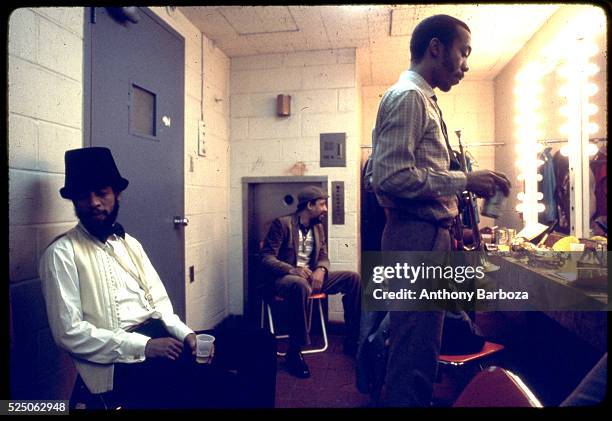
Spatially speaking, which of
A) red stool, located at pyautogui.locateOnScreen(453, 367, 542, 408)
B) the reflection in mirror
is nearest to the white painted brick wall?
red stool, located at pyautogui.locateOnScreen(453, 367, 542, 408)

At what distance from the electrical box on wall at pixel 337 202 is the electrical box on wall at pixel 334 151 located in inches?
3.5

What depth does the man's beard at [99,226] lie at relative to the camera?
2.41ft

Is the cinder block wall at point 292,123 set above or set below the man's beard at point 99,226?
above

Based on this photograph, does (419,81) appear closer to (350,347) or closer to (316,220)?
(316,220)

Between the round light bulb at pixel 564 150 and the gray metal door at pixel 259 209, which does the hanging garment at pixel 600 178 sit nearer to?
the round light bulb at pixel 564 150

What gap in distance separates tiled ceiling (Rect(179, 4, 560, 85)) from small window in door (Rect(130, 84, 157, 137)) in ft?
0.79

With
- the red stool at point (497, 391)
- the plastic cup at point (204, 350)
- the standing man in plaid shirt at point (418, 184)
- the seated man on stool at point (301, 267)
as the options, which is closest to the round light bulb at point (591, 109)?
the standing man in plaid shirt at point (418, 184)

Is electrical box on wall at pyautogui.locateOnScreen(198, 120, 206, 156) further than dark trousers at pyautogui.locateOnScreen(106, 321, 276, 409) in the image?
Yes

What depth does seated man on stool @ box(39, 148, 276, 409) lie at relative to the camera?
67 cm

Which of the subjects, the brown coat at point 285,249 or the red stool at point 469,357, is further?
the brown coat at point 285,249

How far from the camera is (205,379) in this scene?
29.0 inches

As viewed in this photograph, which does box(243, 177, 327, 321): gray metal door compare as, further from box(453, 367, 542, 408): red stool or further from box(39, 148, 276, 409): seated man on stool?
box(453, 367, 542, 408): red stool

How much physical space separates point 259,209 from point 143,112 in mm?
493

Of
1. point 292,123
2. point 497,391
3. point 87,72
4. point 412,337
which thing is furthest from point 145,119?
point 497,391
